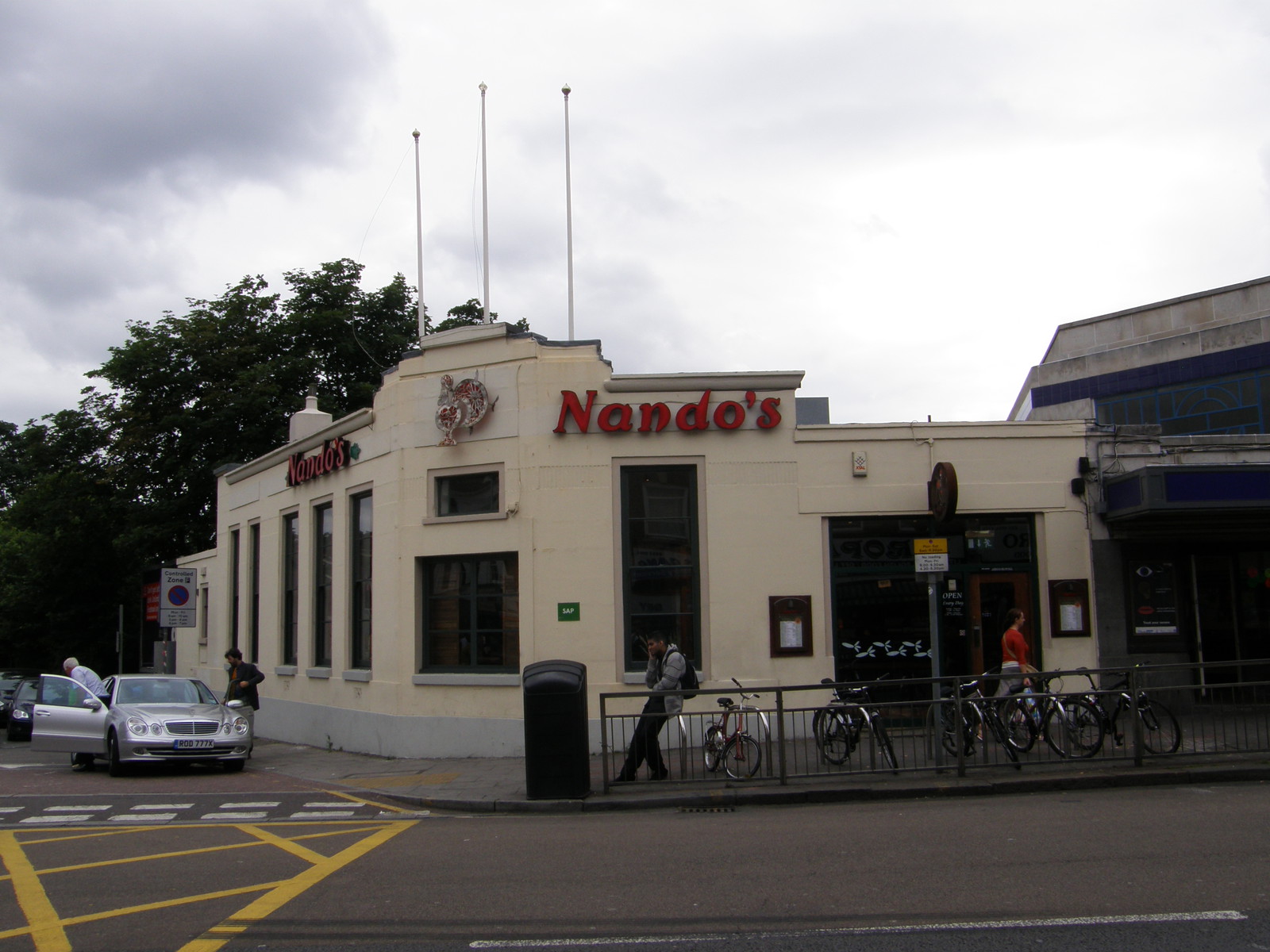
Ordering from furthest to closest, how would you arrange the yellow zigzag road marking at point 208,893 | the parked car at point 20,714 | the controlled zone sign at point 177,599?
the parked car at point 20,714
the controlled zone sign at point 177,599
the yellow zigzag road marking at point 208,893

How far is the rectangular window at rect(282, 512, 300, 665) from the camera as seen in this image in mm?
21953

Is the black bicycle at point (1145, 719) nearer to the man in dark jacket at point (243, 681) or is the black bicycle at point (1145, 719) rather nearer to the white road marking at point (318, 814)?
the white road marking at point (318, 814)

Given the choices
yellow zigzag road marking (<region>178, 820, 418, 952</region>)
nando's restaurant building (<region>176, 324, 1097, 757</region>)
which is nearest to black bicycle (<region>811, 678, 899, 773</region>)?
nando's restaurant building (<region>176, 324, 1097, 757</region>)

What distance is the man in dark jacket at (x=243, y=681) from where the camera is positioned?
1856 centimetres

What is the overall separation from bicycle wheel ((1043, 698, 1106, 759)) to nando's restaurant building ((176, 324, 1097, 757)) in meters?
3.74

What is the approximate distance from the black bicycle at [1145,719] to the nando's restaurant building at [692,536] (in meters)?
3.81

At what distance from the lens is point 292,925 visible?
6.86 m

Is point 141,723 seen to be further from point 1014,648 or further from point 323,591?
point 1014,648

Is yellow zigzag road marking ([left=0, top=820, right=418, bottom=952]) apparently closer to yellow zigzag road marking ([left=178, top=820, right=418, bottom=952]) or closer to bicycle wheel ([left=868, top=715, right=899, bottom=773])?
yellow zigzag road marking ([left=178, top=820, right=418, bottom=952])

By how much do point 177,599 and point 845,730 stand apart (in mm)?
16501

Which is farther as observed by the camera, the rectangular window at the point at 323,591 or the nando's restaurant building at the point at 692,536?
the rectangular window at the point at 323,591

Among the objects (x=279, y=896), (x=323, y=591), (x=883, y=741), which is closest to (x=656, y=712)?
(x=883, y=741)

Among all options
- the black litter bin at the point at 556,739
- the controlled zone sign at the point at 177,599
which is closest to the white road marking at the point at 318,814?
the black litter bin at the point at 556,739

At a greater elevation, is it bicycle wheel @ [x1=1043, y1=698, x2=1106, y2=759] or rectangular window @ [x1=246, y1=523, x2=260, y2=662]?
rectangular window @ [x1=246, y1=523, x2=260, y2=662]
